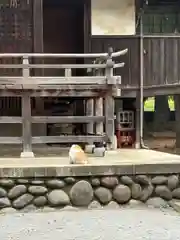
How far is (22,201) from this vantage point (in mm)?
8203

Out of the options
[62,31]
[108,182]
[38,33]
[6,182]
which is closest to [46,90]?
[6,182]

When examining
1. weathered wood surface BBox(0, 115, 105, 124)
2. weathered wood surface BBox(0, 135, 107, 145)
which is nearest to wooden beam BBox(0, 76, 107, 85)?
weathered wood surface BBox(0, 115, 105, 124)

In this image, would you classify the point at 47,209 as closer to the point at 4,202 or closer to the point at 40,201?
the point at 40,201

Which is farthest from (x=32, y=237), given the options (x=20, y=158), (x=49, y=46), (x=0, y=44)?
(x=49, y=46)

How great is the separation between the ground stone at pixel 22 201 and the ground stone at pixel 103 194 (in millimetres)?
1117

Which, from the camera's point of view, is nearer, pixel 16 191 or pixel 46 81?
pixel 16 191

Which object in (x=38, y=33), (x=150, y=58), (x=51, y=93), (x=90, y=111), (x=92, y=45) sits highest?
(x=38, y=33)

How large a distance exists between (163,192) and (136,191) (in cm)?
47

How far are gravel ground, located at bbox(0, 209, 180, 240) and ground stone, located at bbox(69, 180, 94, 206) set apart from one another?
8.8 inches

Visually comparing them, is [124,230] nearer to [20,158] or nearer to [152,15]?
[20,158]

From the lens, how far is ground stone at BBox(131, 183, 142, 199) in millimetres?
8492

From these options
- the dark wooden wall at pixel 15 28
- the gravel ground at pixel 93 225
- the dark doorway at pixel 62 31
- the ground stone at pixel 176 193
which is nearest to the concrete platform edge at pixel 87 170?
the ground stone at pixel 176 193

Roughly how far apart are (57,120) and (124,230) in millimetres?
3244

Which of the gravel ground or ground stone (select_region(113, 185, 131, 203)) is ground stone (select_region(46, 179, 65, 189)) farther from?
ground stone (select_region(113, 185, 131, 203))
